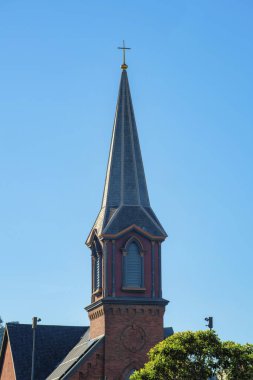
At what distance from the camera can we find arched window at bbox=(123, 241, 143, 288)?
58375mm

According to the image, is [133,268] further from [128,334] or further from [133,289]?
[128,334]

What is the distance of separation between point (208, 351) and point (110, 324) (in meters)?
12.6

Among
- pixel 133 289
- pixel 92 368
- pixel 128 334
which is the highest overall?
pixel 133 289

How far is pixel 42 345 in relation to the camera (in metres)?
69.6

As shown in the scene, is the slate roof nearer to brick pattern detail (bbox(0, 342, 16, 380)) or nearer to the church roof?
brick pattern detail (bbox(0, 342, 16, 380))

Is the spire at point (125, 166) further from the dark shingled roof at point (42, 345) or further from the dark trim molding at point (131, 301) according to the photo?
the dark shingled roof at point (42, 345)

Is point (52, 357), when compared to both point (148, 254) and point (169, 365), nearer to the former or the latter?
point (148, 254)

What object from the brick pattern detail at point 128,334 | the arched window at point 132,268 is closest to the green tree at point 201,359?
the brick pattern detail at point 128,334

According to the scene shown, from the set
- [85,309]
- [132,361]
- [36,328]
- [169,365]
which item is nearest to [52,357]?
[36,328]

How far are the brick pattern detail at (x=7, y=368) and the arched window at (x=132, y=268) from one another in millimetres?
15648

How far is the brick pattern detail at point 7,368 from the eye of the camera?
69938 millimetres

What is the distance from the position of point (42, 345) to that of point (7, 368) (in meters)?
4.27

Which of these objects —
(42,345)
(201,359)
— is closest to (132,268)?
(201,359)

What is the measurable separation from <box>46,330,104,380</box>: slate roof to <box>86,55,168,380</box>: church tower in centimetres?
86
